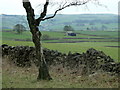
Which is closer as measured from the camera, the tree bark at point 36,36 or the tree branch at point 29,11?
the tree branch at point 29,11

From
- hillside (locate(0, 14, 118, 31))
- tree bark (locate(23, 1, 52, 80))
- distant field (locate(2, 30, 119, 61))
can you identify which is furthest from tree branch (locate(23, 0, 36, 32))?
distant field (locate(2, 30, 119, 61))

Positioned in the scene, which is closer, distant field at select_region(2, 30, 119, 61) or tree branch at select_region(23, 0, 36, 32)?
tree branch at select_region(23, 0, 36, 32)

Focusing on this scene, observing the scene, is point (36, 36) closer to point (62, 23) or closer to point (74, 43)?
point (74, 43)

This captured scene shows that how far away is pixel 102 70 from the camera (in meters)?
14.5

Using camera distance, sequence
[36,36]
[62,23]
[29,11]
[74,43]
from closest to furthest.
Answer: [29,11] → [36,36] → [74,43] → [62,23]

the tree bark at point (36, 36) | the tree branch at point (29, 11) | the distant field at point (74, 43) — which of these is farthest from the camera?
the distant field at point (74, 43)

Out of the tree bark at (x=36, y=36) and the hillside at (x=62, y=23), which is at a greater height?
the tree bark at (x=36, y=36)

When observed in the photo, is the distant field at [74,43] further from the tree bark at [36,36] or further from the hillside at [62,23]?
the tree bark at [36,36]

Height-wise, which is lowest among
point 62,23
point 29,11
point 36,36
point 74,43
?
point 62,23

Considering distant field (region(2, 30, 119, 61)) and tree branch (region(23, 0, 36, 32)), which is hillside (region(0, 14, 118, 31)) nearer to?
tree branch (region(23, 0, 36, 32))

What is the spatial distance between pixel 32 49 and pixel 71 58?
4.18 meters

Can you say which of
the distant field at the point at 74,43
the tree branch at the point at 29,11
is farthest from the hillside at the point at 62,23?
the distant field at the point at 74,43

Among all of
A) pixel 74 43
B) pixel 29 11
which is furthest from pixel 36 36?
pixel 74 43

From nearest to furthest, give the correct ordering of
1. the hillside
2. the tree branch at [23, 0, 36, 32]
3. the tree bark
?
1. the tree branch at [23, 0, 36, 32]
2. the tree bark
3. the hillside
